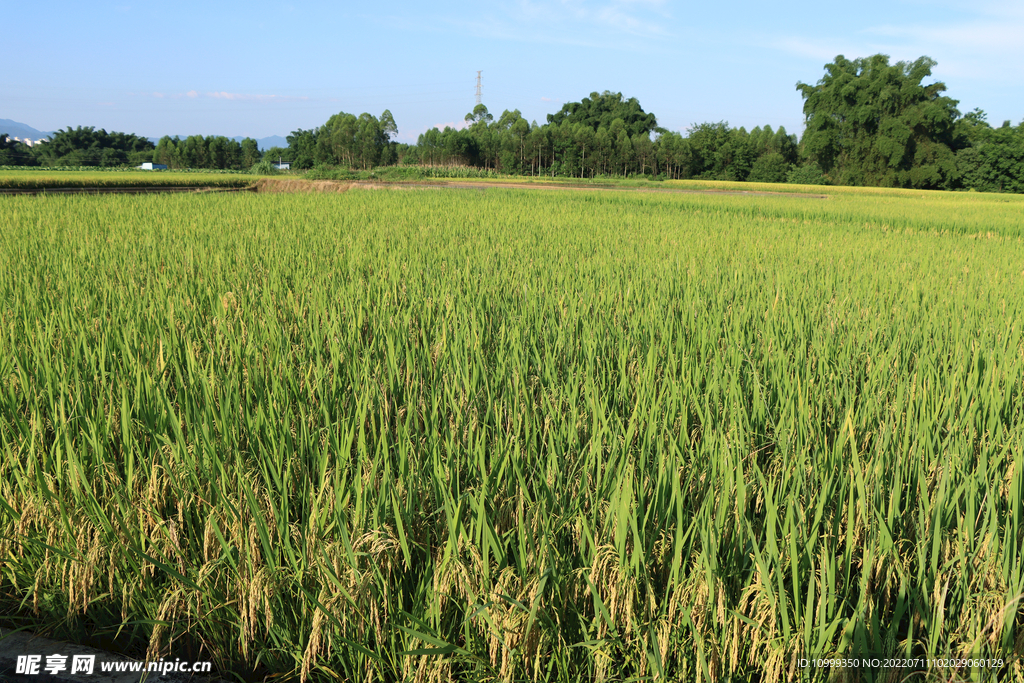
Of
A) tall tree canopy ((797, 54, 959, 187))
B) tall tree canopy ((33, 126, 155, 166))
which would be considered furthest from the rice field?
tall tree canopy ((33, 126, 155, 166))

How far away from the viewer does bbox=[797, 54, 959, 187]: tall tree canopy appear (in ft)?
153

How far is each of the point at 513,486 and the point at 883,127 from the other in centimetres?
→ 5814

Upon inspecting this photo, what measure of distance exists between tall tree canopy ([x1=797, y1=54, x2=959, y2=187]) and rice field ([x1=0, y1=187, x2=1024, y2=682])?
176 feet

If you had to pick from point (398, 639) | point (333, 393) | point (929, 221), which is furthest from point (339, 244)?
point (929, 221)

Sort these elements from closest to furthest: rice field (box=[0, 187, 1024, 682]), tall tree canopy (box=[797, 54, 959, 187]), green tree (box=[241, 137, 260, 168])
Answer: rice field (box=[0, 187, 1024, 682]) < tall tree canopy (box=[797, 54, 959, 187]) < green tree (box=[241, 137, 260, 168])

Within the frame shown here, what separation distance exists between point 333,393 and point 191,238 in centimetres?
512

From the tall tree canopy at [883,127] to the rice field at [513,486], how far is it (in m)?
53.8

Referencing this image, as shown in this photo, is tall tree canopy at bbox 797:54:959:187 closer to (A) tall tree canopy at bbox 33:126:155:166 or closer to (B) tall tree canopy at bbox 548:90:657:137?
(B) tall tree canopy at bbox 548:90:657:137

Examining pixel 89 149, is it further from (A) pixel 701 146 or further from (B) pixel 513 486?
(B) pixel 513 486

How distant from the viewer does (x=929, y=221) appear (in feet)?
34.7

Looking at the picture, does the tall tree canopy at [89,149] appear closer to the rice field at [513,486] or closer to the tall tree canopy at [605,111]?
the tall tree canopy at [605,111]

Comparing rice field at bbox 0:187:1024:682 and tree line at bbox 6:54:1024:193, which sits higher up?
tree line at bbox 6:54:1024:193

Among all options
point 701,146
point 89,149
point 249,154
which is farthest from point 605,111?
point 89,149

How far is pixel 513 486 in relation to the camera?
1.46 meters
